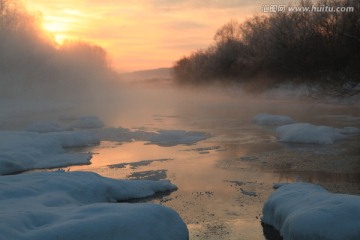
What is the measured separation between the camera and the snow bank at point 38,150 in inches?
431

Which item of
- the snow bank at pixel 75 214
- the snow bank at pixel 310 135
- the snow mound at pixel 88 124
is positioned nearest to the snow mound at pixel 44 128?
the snow mound at pixel 88 124

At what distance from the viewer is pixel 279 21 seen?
44406 millimetres

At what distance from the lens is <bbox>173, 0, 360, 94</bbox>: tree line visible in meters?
25.7

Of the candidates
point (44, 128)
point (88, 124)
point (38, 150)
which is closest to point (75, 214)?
point (38, 150)

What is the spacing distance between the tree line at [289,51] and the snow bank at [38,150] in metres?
13.6

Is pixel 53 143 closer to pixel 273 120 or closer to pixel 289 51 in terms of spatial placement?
pixel 273 120

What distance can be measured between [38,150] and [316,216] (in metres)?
9.14

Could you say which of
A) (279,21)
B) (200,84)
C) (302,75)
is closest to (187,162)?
(302,75)

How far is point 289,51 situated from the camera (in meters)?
37.8

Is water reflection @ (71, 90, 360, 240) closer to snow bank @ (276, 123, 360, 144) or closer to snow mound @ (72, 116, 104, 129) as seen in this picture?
snow bank @ (276, 123, 360, 144)

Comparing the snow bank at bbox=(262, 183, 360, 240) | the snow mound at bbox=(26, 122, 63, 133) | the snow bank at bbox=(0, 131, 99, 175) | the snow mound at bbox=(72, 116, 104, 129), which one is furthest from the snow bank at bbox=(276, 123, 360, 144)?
the snow mound at bbox=(26, 122, 63, 133)

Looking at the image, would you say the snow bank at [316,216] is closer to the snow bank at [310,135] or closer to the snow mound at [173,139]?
the snow bank at [310,135]

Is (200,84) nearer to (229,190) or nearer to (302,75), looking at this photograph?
(302,75)

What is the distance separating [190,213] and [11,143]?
7.78 m
